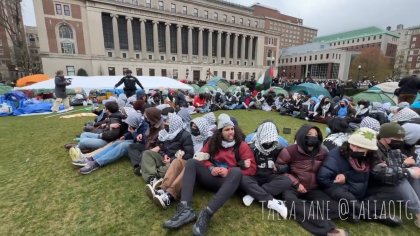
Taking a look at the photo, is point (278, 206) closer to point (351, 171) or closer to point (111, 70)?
point (351, 171)

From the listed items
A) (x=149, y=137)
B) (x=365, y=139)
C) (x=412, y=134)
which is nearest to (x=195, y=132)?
(x=149, y=137)

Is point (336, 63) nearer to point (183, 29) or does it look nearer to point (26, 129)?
point (183, 29)

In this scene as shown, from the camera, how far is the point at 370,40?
7838 centimetres

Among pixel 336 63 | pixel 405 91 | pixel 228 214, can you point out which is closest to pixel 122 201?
pixel 228 214

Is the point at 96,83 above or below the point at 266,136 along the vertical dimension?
above

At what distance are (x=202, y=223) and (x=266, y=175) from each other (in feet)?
3.94

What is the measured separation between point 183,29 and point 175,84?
3854 cm

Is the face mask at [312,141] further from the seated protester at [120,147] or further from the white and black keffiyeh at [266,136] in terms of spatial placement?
the seated protester at [120,147]

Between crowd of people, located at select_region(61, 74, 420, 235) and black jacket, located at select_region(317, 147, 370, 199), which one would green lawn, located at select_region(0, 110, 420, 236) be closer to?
crowd of people, located at select_region(61, 74, 420, 235)

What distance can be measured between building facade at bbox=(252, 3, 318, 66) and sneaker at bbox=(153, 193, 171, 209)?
9018 centimetres

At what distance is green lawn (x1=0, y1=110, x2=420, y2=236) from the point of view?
8.39ft

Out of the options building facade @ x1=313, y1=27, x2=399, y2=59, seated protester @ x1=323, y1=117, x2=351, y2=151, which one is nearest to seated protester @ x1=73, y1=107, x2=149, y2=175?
seated protester @ x1=323, y1=117, x2=351, y2=151

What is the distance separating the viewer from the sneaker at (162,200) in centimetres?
278

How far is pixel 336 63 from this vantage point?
211 feet
